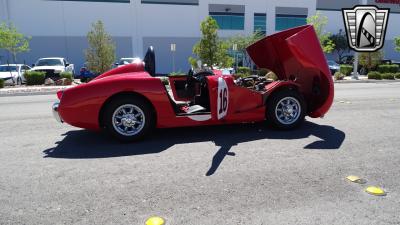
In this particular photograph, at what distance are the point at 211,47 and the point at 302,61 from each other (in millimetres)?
14856

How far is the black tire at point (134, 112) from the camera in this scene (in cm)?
485

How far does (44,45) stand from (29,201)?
106 feet

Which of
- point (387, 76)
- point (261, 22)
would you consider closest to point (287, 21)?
point (261, 22)

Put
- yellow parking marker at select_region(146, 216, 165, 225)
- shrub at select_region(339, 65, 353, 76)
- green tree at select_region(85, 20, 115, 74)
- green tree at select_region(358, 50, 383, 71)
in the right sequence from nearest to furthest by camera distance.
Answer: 1. yellow parking marker at select_region(146, 216, 165, 225)
2. green tree at select_region(85, 20, 115, 74)
3. shrub at select_region(339, 65, 353, 76)
4. green tree at select_region(358, 50, 383, 71)

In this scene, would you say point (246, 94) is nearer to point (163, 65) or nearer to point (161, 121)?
point (161, 121)

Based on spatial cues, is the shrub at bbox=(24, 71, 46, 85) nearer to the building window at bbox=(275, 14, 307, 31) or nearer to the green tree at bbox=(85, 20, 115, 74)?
the green tree at bbox=(85, 20, 115, 74)

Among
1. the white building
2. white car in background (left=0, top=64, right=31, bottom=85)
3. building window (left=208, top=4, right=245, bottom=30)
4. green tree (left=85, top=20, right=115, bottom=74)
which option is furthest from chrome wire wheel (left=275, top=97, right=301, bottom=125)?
building window (left=208, top=4, right=245, bottom=30)

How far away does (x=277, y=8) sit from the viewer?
36688 millimetres

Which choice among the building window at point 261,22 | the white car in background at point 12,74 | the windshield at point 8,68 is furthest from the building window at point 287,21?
the windshield at point 8,68

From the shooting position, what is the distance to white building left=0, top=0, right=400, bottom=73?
3105 centimetres

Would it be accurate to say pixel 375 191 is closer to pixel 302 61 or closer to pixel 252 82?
pixel 302 61

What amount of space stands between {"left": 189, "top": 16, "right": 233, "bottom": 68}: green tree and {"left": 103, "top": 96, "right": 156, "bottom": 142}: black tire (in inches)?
583

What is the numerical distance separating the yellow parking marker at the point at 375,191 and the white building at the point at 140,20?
31798 millimetres

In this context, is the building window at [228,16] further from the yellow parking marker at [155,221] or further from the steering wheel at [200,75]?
the yellow parking marker at [155,221]
